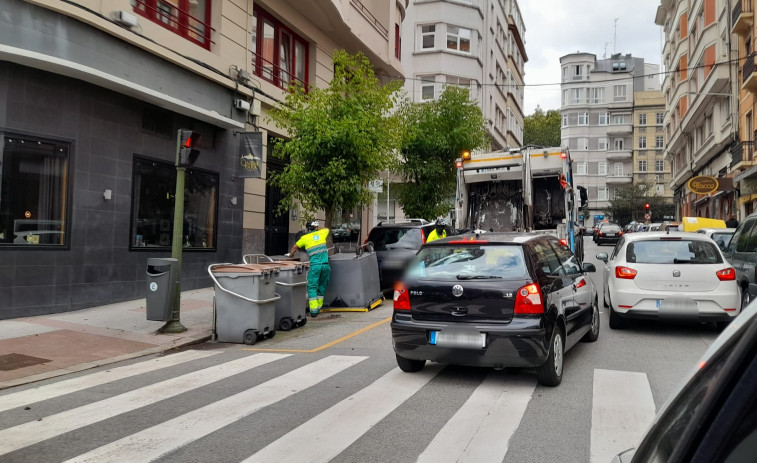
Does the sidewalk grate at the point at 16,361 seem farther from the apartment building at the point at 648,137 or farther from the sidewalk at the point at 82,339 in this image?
the apartment building at the point at 648,137

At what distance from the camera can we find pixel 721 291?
8.62 metres

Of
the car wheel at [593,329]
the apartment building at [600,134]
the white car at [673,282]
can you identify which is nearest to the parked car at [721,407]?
the car wheel at [593,329]

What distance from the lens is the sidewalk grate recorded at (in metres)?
7.41

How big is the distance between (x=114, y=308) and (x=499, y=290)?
27.4 ft

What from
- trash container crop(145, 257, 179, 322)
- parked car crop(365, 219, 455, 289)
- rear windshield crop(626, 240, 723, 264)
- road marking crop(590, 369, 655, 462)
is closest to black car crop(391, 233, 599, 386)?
road marking crop(590, 369, 655, 462)

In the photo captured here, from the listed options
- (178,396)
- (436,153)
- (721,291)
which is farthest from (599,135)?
(178,396)

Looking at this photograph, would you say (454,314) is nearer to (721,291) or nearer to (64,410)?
(64,410)

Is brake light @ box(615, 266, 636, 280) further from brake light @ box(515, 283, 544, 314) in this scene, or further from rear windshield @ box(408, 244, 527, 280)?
brake light @ box(515, 283, 544, 314)

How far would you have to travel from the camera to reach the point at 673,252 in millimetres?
9164

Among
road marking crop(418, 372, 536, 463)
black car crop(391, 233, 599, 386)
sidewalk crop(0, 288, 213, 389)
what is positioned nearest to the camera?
road marking crop(418, 372, 536, 463)

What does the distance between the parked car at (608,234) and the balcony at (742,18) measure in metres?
13.7

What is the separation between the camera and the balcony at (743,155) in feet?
85.3

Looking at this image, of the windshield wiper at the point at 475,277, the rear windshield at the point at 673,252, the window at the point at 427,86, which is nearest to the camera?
the windshield wiper at the point at 475,277

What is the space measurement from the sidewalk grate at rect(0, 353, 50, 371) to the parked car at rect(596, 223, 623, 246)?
3501 centimetres
